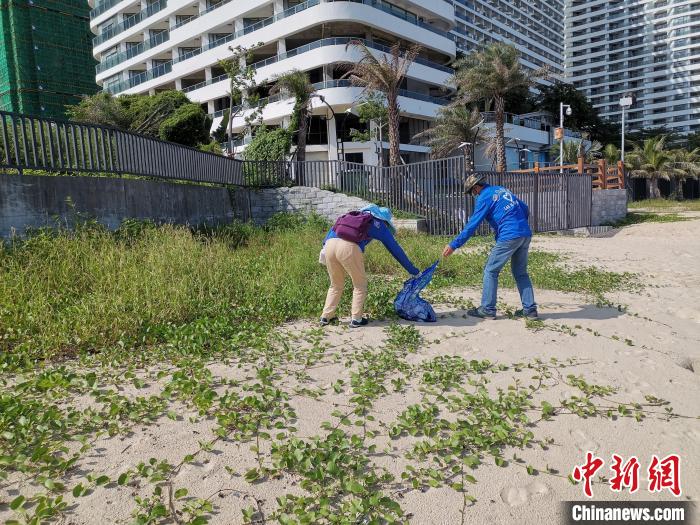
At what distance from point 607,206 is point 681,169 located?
24.4 meters

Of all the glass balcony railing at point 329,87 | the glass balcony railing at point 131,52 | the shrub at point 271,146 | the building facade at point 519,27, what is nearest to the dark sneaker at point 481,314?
the shrub at point 271,146

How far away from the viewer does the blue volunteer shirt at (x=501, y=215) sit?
6172 millimetres

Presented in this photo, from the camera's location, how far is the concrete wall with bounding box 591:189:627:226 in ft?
62.3

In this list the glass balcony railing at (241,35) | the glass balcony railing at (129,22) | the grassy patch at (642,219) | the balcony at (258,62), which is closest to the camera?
the grassy patch at (642,219)

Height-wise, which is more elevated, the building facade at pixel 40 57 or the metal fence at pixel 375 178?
the building facade at pixel 40 57

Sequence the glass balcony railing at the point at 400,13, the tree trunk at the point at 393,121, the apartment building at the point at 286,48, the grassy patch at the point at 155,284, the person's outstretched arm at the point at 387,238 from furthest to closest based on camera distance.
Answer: the glass balcony railing at the point at 400,13
the apartment building at the point at 286,48
the tree trunk at the point at 393,121
the person's outstretched arm at the point at 387,238
the grassy patch at the point at 155,284

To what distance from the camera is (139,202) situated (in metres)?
10.6

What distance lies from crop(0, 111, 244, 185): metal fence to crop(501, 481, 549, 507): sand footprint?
871cm

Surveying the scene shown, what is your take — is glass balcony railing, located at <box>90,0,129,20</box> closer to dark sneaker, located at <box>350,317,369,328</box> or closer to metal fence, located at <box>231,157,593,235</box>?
metal fence, located at <box>231,157,593,235</box>

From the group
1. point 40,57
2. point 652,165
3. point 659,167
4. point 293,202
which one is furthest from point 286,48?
point 659,167

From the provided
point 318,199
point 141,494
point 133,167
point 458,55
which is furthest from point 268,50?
point 141,494

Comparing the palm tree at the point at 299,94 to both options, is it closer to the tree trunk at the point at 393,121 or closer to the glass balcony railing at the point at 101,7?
the tree trunk at the point at 393,121

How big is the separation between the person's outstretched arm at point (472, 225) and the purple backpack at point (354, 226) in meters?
1.12
